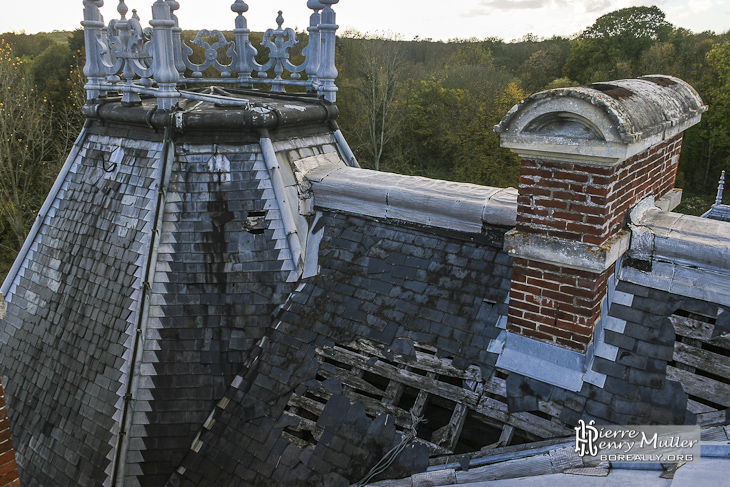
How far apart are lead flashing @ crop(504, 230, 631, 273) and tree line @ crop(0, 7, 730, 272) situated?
83.2 ft

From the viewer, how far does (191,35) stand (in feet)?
110

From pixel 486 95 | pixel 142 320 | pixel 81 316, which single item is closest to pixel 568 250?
pixel 142 320

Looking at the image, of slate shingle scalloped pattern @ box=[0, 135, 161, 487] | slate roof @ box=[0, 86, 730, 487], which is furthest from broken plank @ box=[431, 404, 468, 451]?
slate shingle scalloped pattern @ box=[0, 135, 161, 487]

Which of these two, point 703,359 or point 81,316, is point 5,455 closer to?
point 81,316

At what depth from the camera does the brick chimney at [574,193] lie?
3.88 metres

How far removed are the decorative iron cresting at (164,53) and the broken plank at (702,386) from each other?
5127mm

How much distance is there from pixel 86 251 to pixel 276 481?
3577 mm

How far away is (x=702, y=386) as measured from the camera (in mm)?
4051

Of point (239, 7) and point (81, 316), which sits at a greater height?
point (239, 7)

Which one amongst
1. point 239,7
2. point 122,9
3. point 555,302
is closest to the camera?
point 555,302

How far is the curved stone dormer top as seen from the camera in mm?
3766

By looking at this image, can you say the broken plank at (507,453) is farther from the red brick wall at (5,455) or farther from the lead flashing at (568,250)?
the red brick wall at (5,455)

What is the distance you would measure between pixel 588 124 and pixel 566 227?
773mm

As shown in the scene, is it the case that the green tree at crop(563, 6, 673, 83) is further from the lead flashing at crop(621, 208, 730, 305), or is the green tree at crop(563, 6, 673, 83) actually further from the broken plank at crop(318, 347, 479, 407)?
the broken plank at crop(318, 347, 479, 407)
